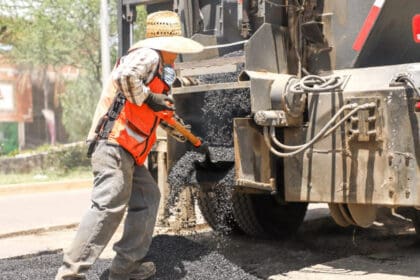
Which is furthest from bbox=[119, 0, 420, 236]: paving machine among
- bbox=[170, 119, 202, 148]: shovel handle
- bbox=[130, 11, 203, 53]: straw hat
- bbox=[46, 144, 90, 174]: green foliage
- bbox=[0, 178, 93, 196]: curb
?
bbox=[46, 144, 90, 174]: green foliage

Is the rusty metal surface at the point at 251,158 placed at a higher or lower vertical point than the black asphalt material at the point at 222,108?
lower

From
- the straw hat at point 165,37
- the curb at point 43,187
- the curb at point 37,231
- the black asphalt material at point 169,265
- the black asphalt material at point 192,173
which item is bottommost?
the curb at point 43,187

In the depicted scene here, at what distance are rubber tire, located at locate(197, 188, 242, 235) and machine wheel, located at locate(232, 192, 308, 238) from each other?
0.11 meters

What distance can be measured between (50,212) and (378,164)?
5117 millimetres

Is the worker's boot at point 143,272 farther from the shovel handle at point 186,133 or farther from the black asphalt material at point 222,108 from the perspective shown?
the black asphalt material at point 222,108

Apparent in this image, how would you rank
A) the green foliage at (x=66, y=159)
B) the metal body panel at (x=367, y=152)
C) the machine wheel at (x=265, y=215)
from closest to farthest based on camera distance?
the metal body panel at (x=367, y=152) → the machine wheel at (x=265, y=215) → the green foliage at (x=66, y=159)

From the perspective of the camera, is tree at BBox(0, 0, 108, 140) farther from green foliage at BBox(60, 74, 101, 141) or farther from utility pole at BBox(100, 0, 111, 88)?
utility pole at BBox(100, 0, 111, 88)

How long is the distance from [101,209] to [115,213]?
3.2 inches

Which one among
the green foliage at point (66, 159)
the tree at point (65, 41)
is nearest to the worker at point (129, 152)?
the green foliage at point (66, 159)

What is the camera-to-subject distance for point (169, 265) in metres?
4.32

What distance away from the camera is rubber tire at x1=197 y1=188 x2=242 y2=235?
485 centimetres

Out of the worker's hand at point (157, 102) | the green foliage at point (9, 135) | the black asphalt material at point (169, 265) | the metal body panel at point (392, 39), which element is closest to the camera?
the worker's hand at point (157, 102)

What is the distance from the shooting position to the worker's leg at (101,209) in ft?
11.4

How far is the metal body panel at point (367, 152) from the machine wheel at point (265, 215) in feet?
3.35
